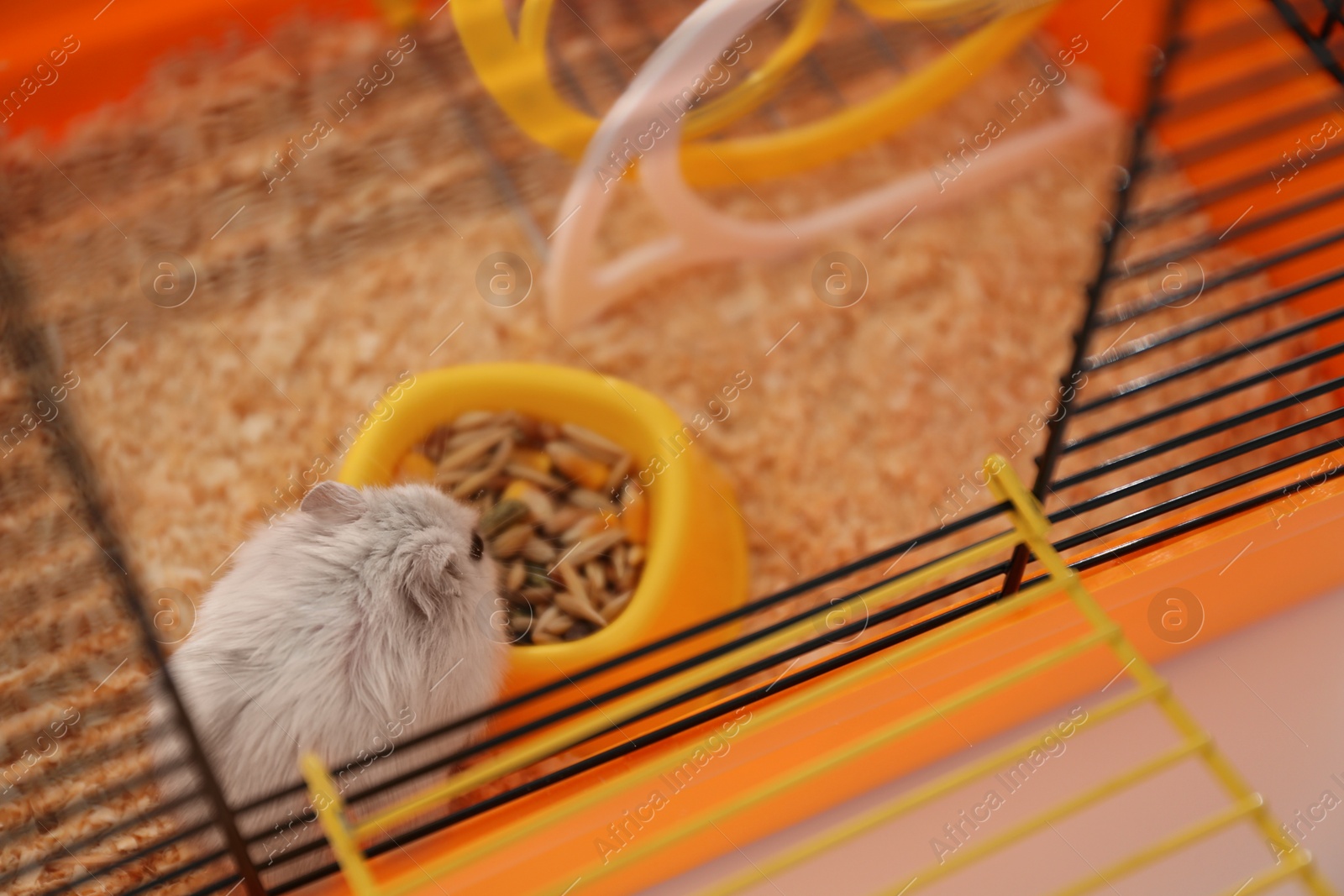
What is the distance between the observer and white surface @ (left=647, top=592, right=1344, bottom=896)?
99 centimetres

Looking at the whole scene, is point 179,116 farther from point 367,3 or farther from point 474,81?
point 474,81

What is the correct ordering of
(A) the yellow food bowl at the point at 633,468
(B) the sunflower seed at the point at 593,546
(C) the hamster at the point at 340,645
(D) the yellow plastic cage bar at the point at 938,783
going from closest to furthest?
(D) the yellow plastic cage bar at the point at 938,783, (C) the hamster at the point at 340,645, (A) the yellow food bowl at the point at 633,468, (B) the sunflower seed at the point at 593,546

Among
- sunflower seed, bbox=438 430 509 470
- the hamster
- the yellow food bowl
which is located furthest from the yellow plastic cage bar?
sunflower seed, bbox=438 430 509 470

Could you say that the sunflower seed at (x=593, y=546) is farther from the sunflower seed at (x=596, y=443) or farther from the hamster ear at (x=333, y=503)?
the hamster ear at (x=333, y=503)

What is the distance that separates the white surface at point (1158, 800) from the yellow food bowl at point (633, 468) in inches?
10.7

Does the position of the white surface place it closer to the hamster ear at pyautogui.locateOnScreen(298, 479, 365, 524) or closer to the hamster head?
the hamster head

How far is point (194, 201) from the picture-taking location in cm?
164

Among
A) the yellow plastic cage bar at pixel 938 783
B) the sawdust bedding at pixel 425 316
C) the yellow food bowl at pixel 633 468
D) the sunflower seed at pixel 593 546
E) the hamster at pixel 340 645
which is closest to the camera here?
the yellow plastic cage bar at pixel 938 783

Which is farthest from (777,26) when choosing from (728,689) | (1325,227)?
(728,689)

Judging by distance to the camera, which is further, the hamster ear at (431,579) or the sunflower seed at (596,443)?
the sunflower seed at (596,443)

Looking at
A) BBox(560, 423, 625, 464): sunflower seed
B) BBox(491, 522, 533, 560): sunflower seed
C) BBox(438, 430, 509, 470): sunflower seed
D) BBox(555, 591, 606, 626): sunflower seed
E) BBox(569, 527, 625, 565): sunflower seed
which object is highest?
BBox(438, 430, 509, 470): sunflower seed

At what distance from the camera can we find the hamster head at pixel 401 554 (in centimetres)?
96

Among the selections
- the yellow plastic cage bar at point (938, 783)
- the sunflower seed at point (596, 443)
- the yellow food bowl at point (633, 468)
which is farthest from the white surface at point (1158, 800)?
the sunflower seed at point (596, 443)

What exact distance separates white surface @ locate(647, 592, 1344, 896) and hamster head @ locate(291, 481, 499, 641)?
1.15 ft
